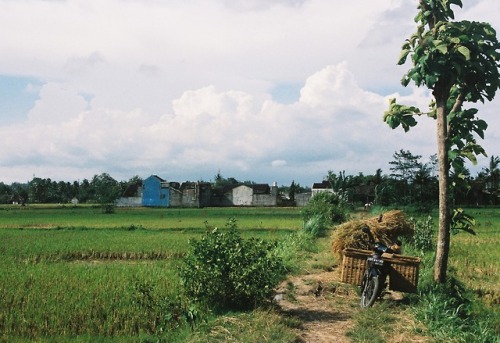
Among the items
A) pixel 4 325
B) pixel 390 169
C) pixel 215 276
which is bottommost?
pixel 4 325

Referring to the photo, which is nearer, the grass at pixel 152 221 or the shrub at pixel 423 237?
the shrub at pixel 423 237

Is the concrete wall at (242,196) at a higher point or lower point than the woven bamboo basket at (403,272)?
higher

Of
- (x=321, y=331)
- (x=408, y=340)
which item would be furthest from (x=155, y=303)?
(x=408, y=340)

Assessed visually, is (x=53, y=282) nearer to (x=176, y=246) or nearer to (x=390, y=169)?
(x=176, y=246)

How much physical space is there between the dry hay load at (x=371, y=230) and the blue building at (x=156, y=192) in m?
60.5

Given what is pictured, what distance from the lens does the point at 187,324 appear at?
6965 mm

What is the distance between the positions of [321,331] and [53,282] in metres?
6.35

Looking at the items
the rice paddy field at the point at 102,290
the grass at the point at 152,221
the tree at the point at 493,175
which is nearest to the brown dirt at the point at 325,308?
the rice paddy field at the point at 102,290

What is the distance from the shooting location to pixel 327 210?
24.5m

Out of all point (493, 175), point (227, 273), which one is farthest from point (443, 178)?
point (493, 175)

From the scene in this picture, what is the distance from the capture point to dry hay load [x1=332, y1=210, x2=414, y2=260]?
10.4 m

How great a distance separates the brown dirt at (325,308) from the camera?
20.8 feet

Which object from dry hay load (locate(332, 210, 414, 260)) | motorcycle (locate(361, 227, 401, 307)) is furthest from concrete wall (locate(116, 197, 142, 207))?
motorcycle (locate(361, 227, 401, 307))

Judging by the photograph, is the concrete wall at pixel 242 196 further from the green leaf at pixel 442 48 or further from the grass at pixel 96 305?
the green leaf at pixel 442 48
